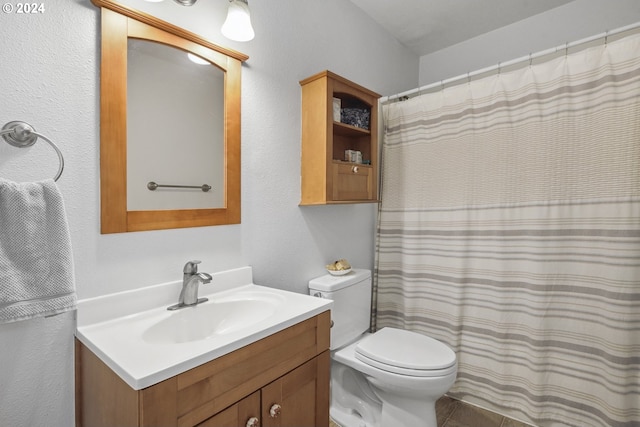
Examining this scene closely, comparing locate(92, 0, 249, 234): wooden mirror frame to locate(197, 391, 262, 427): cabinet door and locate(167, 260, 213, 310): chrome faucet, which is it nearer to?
locate(167, 260, 213, 310): chrome faucet

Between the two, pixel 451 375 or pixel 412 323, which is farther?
pixel 412 323

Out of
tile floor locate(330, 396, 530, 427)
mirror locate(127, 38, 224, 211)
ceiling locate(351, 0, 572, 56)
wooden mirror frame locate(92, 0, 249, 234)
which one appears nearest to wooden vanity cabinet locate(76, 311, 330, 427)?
wooden mirror frame locate(92, 0, 249, 234)

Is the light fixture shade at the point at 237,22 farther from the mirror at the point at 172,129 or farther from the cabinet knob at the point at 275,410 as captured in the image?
the cabinet knob at the point at 275,410

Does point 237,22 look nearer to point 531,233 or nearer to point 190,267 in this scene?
point 190,267

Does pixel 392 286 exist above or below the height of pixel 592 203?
below

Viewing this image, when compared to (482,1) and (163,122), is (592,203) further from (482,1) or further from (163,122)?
(163,122)

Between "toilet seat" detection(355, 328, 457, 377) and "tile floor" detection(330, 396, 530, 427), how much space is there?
1.62 ft

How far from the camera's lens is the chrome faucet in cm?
117

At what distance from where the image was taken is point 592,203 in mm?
1521

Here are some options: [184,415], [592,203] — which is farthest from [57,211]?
[592,203]

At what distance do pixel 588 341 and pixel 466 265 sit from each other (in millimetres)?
629

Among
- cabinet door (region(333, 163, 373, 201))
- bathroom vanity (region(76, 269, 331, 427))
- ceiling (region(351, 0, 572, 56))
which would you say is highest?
ceiling (region(351, 0, 572, 56))

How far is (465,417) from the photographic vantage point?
1.80 m

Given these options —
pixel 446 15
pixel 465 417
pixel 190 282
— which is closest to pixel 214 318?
pixel 190 282
